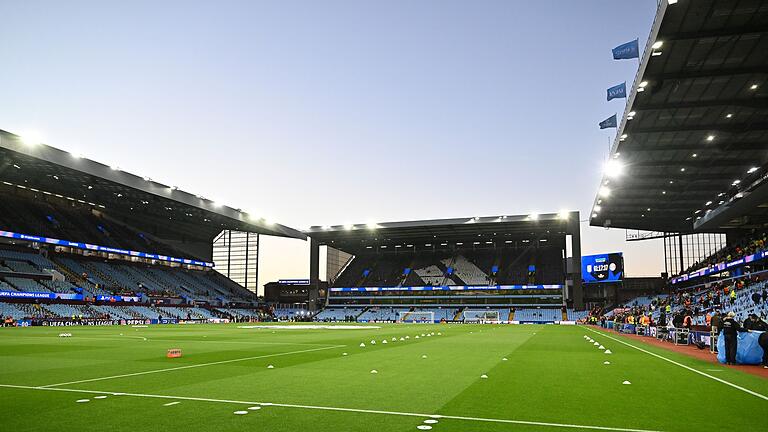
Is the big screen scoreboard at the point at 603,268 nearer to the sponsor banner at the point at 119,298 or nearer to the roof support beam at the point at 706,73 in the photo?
the roof support beam at the point at 706,73

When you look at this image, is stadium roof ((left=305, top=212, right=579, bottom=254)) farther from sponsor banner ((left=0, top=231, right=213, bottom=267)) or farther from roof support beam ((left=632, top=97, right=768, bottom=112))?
roof support beam ((left=632, top=97, right=768, bottom=112))

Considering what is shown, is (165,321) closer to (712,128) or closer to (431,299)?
(431,299)

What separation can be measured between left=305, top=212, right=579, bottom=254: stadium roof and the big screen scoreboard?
259 inches

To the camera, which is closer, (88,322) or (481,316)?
(88,322)

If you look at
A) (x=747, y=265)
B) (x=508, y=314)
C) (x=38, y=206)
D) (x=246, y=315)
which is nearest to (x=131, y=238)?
(x=38, y=206)

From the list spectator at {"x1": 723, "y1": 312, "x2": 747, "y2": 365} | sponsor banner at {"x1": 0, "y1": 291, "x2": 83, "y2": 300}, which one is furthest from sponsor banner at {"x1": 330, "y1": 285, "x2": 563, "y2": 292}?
spectator at {"x1": 723, "y1": 312, "x2": 747, "y2": 365}

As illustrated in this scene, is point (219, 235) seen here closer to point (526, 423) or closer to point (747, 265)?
point (747, 265)

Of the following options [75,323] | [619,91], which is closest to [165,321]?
[75,323]

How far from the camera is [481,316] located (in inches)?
3440

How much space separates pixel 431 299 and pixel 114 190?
177 feet

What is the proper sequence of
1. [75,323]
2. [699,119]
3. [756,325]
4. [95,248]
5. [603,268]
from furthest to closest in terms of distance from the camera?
[603,268], [95,248], [75,323], [699,119], [756,325]

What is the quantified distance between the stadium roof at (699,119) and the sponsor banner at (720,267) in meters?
4.00

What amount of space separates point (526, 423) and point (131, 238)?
84.9 m

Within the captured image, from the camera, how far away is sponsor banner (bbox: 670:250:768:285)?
47.6 m
